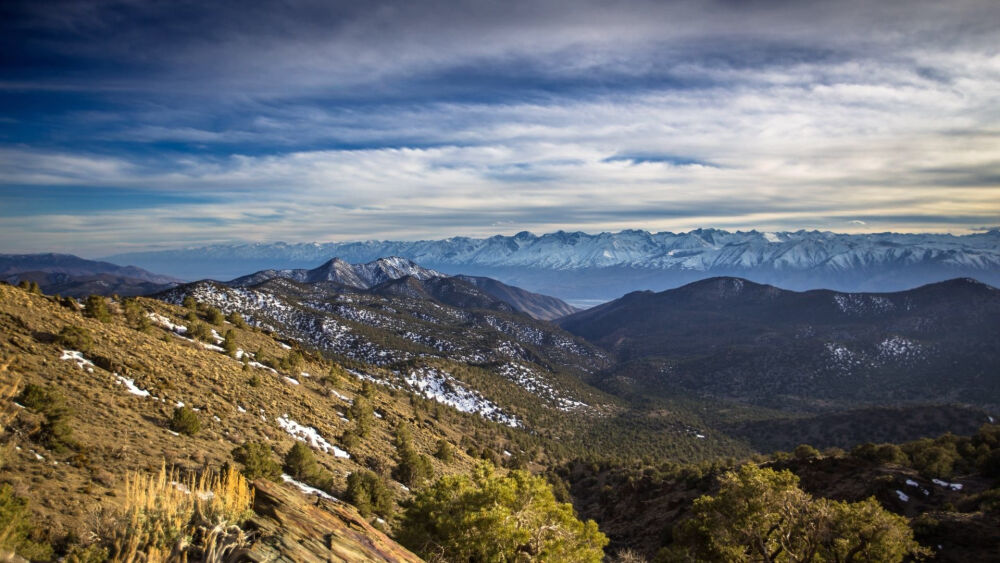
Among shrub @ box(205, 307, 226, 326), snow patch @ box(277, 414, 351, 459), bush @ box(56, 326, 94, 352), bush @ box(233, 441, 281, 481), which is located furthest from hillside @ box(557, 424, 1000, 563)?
shrub @ box(205, 307, 226, 326)

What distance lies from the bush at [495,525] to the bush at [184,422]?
494 inches

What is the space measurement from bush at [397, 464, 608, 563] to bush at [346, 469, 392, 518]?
421 centimetres

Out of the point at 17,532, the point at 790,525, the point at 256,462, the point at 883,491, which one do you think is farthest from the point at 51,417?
the point at 883,491

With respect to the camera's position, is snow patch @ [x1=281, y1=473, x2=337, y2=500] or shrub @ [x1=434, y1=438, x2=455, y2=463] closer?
snow patch @ [x1=281, y1=473, x2=337, y2=500]

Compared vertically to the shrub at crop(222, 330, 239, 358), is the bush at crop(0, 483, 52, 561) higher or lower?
higher

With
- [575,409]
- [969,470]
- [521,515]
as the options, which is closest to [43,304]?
[521,515]

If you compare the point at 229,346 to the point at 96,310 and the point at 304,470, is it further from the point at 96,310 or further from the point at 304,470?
the point at 304,470

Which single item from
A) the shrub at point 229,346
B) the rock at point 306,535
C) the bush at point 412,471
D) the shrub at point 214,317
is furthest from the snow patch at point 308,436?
the shrub at point 214,317

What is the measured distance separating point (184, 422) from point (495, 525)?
17452 millimetres

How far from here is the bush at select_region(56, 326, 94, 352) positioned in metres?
25.1

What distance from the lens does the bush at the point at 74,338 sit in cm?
2506

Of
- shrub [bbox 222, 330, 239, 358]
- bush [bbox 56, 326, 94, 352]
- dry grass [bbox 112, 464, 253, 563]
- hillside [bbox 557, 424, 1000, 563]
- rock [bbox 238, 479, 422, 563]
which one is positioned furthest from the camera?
shrub [bbox 222, 330, 239, 358]

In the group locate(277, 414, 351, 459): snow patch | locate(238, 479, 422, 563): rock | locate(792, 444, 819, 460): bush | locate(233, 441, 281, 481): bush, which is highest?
locate(238, 479, 422, 563): rock

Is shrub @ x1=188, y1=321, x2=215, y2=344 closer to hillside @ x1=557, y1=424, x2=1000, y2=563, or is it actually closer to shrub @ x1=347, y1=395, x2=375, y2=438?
shrub @ x1=347, y1=395, x2=375, y2=438
